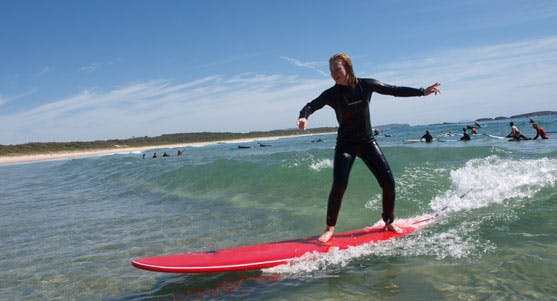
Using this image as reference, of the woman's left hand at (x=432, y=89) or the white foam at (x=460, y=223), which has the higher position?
the woman's left hand at (x=432, y=89)

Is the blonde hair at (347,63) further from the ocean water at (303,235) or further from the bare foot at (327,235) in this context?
the ocean water at (303,235)

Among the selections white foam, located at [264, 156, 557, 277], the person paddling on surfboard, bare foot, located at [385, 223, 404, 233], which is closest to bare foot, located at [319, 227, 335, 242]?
the person paddling on surfboard

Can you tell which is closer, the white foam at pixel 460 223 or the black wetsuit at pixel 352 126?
the white foam at pixel 460 223

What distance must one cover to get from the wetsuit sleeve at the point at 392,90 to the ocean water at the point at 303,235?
6.21 feet

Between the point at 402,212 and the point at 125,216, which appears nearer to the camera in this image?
the point at 402,212

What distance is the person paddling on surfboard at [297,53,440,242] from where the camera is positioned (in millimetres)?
4711

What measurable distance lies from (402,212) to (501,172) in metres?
3.57

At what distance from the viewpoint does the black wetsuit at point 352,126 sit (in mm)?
4781

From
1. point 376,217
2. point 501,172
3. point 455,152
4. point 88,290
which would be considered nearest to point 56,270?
point 88,290

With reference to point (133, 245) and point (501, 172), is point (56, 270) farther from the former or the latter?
point (501, 172)

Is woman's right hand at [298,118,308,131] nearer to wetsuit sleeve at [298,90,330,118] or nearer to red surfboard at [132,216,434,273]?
wetsuit sleeve at [298,90,330,118]

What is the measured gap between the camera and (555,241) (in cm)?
464

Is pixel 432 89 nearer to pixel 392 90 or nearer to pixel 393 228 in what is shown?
pixel 392 90

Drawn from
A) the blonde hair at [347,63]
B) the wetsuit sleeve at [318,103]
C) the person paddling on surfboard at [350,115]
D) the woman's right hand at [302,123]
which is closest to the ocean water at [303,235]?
the person paddling on surfboard at [350,115]
